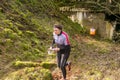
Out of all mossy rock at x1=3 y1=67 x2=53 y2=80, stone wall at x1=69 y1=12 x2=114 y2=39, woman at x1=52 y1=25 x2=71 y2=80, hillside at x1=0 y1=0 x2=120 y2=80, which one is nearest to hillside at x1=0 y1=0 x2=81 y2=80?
hillside at x1=0 y1=0 x2=120 y2=80

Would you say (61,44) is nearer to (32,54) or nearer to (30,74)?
(30,74)

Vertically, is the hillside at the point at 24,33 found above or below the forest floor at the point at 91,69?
above

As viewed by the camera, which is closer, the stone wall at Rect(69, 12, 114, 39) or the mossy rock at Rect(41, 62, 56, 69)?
the mossy rock at Rect(41, 62, 56, 69)

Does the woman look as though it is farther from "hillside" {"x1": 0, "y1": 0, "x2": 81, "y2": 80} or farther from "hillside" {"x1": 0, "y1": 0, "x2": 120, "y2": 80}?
"hillside" {"x1": 0, "y1": 0, "x2": 81, "y2": 80}

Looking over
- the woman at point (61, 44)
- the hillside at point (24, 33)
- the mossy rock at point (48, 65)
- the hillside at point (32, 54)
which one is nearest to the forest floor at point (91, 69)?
the hillside at point (32, 54)

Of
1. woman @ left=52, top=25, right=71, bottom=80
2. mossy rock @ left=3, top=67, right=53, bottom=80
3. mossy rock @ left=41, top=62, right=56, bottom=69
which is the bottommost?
mossy rock @ left=41, top=62, right=56, bottom=69

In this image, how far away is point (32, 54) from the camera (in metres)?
8.59

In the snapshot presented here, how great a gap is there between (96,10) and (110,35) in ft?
6.78

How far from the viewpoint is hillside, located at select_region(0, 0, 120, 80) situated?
22.8 ft

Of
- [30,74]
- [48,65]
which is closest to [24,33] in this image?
[48,65]

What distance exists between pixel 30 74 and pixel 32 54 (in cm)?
209

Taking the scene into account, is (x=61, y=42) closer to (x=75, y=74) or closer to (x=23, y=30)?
(x=75, y=74)

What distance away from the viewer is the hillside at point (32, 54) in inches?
274

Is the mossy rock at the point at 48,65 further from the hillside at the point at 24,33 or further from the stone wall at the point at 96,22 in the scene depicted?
the stone wall at the point at 96,22
